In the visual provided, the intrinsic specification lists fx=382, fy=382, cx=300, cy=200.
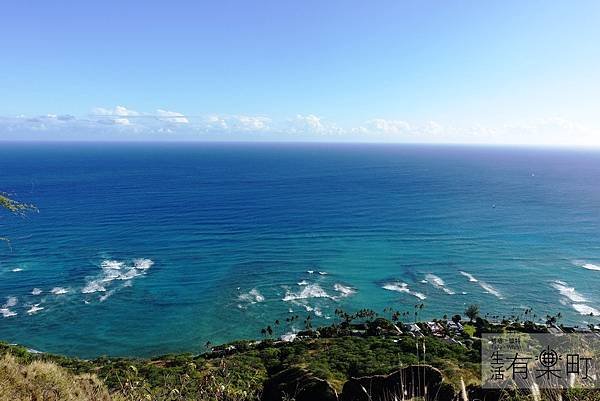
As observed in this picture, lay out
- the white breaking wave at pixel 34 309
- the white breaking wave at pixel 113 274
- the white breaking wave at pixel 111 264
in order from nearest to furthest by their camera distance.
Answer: the white breaking wave at pixel 34 309, the white breaking wave at pixel 113 274, the white breaking wave at pixel 111 264

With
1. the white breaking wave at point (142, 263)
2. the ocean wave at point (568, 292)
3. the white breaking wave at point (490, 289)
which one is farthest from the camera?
the white breaking wave at point (142, 263)

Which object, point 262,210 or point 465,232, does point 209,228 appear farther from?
point 465,232

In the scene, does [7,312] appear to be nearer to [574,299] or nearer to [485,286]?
[485,286]

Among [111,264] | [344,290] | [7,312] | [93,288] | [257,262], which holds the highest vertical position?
[111,264]

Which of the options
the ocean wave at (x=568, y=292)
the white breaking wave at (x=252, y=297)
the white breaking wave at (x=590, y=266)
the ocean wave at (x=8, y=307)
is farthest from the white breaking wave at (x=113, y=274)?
the white breaking wave at (x=590, y=266)

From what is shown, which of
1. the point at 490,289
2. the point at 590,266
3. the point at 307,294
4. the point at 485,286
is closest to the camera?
the point at 307,294

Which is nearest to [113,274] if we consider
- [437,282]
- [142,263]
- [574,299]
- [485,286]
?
[142,263]

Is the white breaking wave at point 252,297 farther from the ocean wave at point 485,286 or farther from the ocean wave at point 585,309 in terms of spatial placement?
the ocean wave at point 585,309
